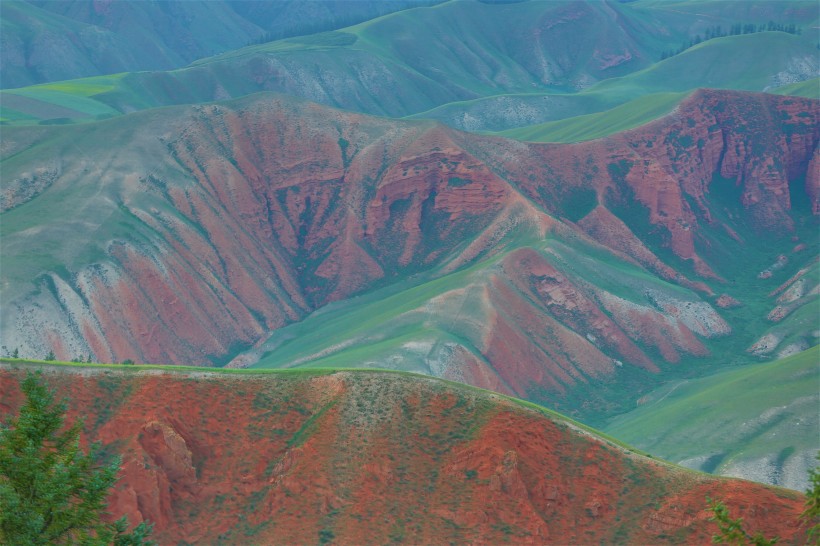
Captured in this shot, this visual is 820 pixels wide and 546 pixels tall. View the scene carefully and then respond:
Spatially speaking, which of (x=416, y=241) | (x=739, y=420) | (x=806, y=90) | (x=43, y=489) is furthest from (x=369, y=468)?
(x=806, y=90)

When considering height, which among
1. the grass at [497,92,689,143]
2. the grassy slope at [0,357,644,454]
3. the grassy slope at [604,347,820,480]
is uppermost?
the grass at [497,92,689,143]

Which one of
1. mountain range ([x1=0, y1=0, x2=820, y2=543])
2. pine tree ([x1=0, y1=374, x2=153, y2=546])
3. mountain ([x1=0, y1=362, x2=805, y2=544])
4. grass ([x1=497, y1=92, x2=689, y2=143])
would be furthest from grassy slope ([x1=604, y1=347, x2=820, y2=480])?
pine tree ([x1=0, y1=374, x2=153, y2=546])

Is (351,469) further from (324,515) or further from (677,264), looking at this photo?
(677,264)

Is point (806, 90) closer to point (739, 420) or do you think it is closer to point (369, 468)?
point (739, 420)

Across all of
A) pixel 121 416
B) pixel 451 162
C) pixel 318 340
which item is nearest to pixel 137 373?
pixel 121 416

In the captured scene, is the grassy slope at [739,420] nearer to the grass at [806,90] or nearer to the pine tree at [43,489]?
the pine tree at [43,489]

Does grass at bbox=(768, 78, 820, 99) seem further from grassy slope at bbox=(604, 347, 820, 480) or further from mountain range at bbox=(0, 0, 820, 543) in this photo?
grassy slope at bbox=(604, 347, 820, 480)
